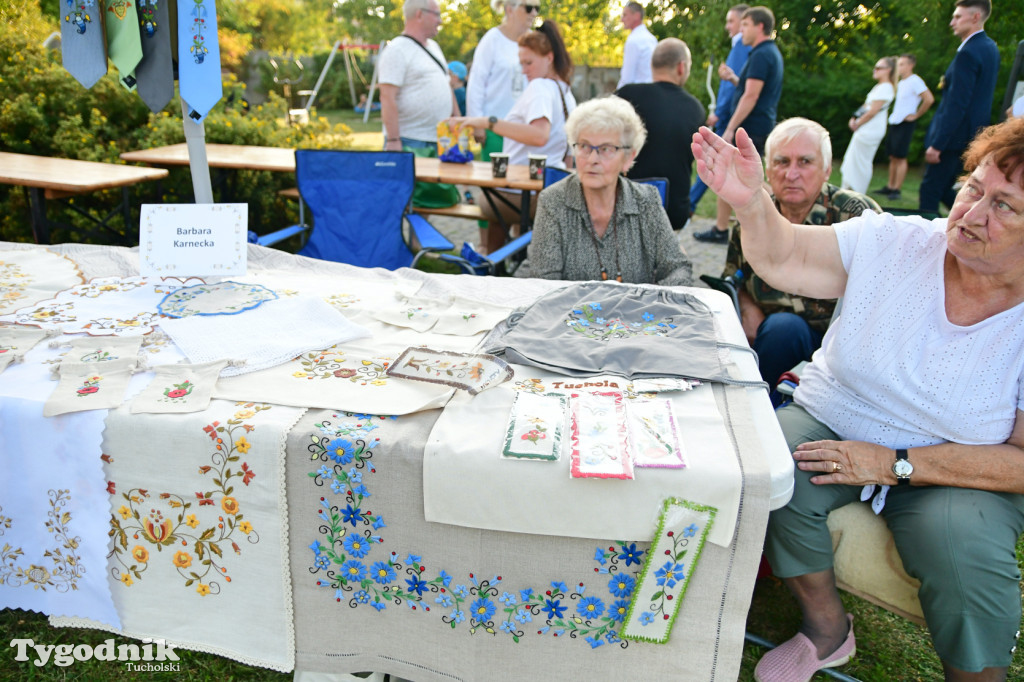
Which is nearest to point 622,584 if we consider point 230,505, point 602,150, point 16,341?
point 230,505

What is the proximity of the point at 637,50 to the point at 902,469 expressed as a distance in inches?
222

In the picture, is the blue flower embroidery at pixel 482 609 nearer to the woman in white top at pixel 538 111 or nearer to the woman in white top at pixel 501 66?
the woman in white top at pixel 538 111

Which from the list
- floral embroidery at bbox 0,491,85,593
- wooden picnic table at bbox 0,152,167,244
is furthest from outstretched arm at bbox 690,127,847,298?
wooden picnic table at bbox 0,152,167,244

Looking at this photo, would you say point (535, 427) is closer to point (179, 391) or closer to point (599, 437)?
point (599, 437)

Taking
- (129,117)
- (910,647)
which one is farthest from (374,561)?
(129,117)

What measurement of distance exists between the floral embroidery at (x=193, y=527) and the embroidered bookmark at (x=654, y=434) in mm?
786

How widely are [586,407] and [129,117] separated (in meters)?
5.92

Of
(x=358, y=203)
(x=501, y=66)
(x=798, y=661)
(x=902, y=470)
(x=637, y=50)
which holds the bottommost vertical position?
(x=798, y=661)

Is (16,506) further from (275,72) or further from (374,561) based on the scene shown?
(275,72)

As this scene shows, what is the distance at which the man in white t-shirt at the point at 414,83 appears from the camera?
4.46 meters

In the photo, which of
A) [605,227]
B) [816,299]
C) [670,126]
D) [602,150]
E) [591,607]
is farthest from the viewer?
[670,126]

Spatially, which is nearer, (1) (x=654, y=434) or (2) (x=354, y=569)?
(1) (x=654, y=434)

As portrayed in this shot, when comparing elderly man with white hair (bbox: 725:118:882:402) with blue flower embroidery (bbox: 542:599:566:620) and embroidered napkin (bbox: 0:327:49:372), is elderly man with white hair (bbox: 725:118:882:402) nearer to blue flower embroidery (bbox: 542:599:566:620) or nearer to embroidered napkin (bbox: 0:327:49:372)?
blue flower embroidery (bbox: 542:599:566:620)

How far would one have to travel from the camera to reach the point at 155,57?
226cm
